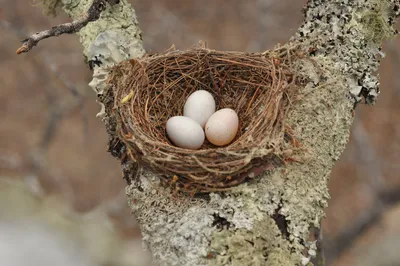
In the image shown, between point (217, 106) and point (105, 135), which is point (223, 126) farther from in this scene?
point (105, 135)

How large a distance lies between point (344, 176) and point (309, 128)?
3114 millimetres

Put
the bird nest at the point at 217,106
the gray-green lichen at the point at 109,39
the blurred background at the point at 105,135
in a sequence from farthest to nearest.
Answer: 1. the blurred background at the point at 105,135
2. the gray-green lichen at the point at 109,39
3. the bird nest at the point at 217,106

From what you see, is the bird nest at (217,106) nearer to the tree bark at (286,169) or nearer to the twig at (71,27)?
the tree bark at (286,169)

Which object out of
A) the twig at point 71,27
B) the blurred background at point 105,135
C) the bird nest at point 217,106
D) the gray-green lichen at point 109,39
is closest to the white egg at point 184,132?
the bird nest at point 217,106

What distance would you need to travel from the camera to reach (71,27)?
1.57 meters

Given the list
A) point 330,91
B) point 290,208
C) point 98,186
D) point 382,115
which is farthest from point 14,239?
point 382,115

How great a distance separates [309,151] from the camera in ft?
4.71

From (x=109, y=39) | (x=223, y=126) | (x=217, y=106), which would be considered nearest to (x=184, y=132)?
(x=223, y=126)

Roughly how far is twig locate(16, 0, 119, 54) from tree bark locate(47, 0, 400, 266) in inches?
2.4

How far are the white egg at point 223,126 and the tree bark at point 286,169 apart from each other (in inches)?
14.2

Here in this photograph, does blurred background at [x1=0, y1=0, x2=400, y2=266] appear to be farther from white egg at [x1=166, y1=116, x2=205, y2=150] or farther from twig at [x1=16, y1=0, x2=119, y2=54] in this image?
twig at [x1=16, y1=0, x2=119, y2=54]

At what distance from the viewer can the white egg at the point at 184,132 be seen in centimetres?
188

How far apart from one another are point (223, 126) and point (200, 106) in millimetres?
141

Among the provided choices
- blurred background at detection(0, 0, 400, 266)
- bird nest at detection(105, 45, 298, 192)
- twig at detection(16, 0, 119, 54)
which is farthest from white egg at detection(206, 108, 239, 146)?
blurred background at detection(0, 0, 400, 266)
